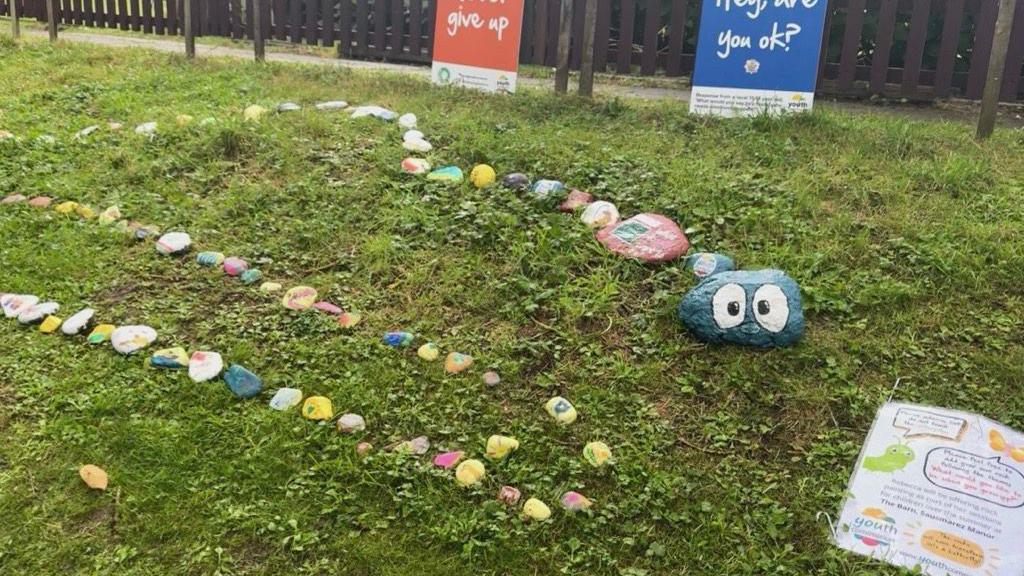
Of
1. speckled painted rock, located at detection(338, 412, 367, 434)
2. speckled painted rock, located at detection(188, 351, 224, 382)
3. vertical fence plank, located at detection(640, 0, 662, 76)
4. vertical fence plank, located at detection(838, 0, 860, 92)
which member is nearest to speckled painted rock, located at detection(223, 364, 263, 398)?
speckled painted rock, located at detection(188, 351, 224, 382)

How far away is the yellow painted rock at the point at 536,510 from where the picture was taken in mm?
2424

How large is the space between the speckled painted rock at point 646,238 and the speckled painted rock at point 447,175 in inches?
35.3

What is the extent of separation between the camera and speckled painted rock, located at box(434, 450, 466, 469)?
103 inches

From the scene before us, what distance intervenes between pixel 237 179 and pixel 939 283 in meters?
3.34

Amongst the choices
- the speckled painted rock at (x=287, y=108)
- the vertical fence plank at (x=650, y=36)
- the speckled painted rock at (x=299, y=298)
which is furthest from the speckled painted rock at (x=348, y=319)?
the vertical fence plank at (x=650, y=36)

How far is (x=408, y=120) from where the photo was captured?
16.6ft

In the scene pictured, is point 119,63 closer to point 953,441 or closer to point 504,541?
point 504,541

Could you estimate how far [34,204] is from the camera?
14.0 ft

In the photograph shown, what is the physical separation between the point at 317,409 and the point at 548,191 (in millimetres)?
1644

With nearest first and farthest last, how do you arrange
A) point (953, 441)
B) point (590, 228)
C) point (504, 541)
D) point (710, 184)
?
point (504, 541) < point (953, 441) < point (590, 228) < point (710, 184)

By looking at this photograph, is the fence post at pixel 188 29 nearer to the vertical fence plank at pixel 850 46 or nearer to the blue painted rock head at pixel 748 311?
the vertical fence plank at pixel 850 46

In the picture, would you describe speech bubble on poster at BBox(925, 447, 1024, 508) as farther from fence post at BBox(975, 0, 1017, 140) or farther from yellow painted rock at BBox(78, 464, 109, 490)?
fence post at BBox(975, 0, 1017, 140)

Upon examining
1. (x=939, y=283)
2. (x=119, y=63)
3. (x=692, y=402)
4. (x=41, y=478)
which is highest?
(x=119, y=63)

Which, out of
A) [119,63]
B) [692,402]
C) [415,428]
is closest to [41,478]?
[415,428]
